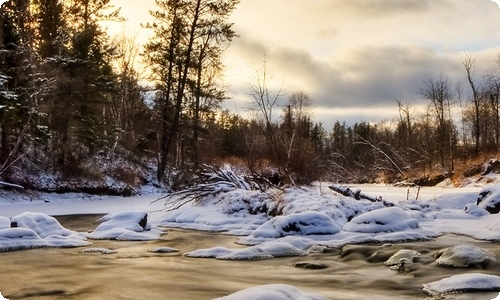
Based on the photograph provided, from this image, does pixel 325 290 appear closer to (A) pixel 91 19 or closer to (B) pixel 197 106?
(B) pixel 197 106

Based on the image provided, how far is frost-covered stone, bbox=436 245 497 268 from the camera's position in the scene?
21.7 feet

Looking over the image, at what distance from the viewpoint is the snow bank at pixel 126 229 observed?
10367 mm

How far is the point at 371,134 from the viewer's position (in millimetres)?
79750

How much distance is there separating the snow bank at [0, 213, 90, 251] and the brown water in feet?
1.40

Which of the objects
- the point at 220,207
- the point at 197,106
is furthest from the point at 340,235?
the point at 197,106

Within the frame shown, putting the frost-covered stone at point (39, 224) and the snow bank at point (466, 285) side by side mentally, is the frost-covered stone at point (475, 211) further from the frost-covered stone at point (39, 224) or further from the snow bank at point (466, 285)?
the frost-covered stone at point (39, 224)

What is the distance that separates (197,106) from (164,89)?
2.05 m

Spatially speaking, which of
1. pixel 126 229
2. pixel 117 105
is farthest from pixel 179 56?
pixel 126 229

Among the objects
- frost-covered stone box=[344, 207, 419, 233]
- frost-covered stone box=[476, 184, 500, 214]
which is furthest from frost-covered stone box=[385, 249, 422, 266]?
frost-covered stone box=[476, 184, 500, 214]

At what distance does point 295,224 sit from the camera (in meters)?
10.2

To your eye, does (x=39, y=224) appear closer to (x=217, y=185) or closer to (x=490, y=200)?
(x=217, y=185)

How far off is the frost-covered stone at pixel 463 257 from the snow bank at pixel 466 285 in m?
1.21

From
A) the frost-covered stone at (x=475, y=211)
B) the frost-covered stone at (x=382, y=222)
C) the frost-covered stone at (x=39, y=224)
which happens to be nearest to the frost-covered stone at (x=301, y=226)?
the frost-covered stone at (x=382, y=222)

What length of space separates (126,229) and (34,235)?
83.2 inches
